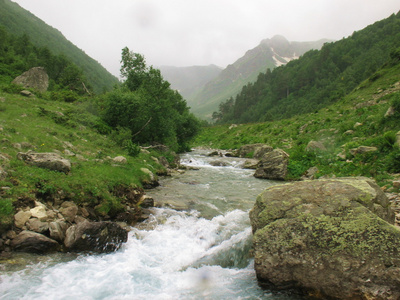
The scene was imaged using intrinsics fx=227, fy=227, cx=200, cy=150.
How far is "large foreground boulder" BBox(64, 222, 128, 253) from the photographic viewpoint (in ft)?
26.7

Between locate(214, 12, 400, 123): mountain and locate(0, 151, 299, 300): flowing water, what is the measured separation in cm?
7593

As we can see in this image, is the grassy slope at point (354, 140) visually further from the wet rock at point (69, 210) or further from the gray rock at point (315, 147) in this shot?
the wet rock at point (69, 210)

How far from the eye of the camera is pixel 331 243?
5.78 metres

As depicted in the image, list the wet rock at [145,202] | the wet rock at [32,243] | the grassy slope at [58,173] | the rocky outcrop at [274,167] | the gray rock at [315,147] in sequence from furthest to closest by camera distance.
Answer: the gray rock at [315,147] < the rocky outcrop at [274,167] < the wet rock at [145,202] < the grassy slope at [58,173] < the wet rock at [32,243]

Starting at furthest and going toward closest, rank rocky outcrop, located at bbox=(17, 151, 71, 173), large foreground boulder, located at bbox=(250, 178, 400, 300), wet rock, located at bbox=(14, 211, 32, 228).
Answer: rocky outcrop, located at bbox=(17, 151, 71, 173) → wet rock, located at bbox=(14, 211, 32, 228) → large foreground boulder, located at bbox=(250, 178, 400, 300)

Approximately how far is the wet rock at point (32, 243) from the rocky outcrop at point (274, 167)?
700 inches

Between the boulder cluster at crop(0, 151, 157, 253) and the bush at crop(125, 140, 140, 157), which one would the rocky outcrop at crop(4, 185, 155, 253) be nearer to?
the boulder cluster at crop(0, 151, 157, 253)

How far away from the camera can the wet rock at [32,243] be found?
753cm

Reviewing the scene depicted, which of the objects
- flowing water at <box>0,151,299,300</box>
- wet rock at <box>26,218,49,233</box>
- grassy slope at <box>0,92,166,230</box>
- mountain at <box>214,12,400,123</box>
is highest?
mountain at <box>214,12,400,123</box>

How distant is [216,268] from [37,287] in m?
5.27

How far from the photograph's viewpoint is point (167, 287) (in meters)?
6.80

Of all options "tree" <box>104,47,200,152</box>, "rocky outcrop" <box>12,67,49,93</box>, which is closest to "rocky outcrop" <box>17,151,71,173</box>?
"tree" <box>104,47,200,152</box>

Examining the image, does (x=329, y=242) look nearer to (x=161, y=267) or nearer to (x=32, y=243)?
(x=161, y=267)

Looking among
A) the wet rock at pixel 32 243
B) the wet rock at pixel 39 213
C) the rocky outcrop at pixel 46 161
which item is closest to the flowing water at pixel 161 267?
the wet rock at pixel 32 243
